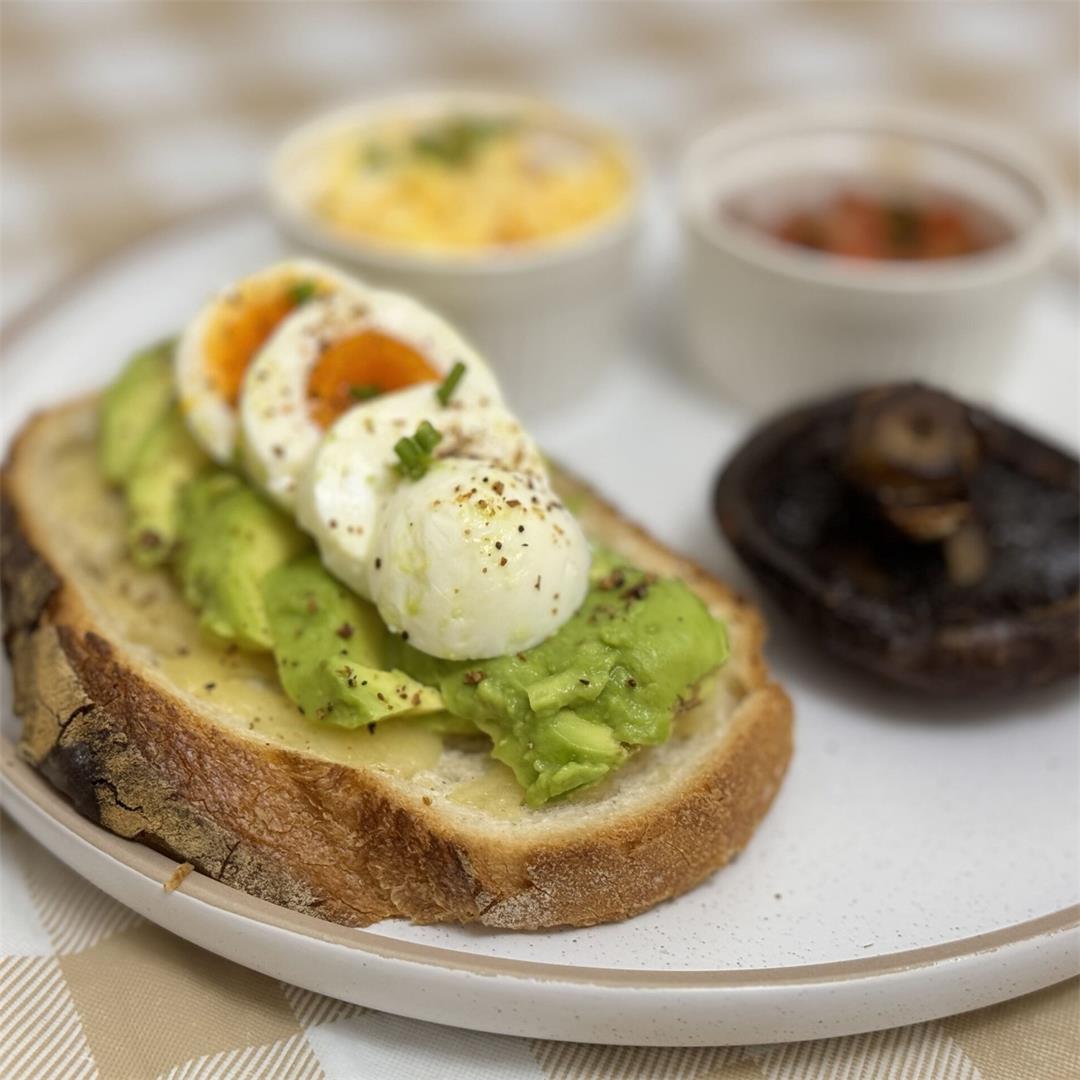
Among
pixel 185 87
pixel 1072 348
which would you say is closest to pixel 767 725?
pixel 1072 348

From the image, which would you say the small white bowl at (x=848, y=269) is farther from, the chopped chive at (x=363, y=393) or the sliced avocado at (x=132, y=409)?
the sliced avocado at (x=132, y=409)

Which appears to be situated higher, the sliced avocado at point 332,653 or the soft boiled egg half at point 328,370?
the soft boiled egg half at point 328,370

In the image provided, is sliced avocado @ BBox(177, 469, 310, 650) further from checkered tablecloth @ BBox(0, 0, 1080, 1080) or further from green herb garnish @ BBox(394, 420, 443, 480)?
checkered tablecloth @ BBox(0, 0, 1080, 1080)

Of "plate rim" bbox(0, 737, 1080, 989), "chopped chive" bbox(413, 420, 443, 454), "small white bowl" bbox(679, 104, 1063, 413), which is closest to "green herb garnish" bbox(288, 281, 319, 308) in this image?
"chopped chive" bbox(413, 420, 443, 454)

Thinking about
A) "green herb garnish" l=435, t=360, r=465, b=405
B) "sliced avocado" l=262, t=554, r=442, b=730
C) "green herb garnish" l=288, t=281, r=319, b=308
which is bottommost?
"sliced avocado" l=262, t=554, r=442, b=730

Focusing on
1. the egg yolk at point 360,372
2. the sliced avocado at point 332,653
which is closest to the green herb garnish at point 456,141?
the egg yolk at point 360,372

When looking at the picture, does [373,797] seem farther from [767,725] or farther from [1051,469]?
[1051,469]
